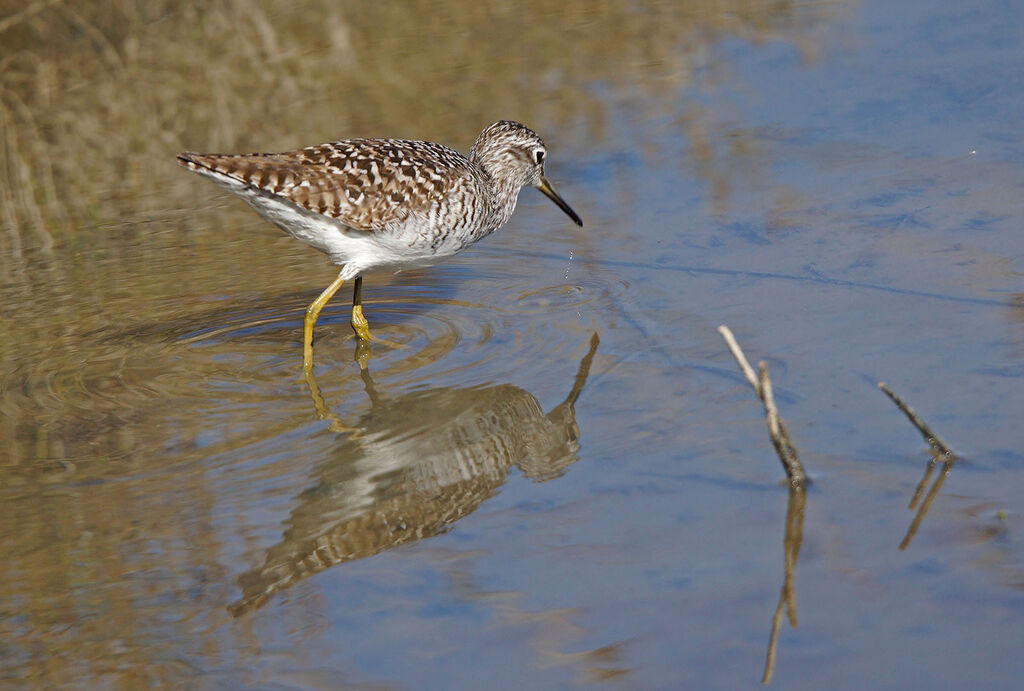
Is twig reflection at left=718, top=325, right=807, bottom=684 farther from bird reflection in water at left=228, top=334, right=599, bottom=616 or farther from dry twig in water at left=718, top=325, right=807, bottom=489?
bird reflection in water at left=228, top=334, right=599, bottom=616

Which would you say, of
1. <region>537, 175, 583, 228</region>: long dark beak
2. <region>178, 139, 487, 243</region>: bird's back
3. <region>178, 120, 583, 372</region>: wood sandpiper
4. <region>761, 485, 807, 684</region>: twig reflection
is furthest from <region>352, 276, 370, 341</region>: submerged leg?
<region>761, 485, 807, 684</region>: twig reflection

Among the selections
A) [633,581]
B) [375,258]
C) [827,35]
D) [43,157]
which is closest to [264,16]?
[43,157]

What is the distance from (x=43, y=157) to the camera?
35.1ft

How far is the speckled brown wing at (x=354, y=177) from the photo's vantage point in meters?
Answer: 6.78

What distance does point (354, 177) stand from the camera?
23.5 feet

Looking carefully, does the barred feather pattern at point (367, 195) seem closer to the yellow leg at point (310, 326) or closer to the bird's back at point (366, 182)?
the bird's back at point (366, 182)

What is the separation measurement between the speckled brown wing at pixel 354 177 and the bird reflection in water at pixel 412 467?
3.13ft

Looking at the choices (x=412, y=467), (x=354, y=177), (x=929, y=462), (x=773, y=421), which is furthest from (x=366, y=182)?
(x=929, y=462)

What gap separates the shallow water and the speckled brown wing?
778mm

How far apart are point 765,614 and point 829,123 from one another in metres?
6.12

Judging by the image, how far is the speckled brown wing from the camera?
6777mm

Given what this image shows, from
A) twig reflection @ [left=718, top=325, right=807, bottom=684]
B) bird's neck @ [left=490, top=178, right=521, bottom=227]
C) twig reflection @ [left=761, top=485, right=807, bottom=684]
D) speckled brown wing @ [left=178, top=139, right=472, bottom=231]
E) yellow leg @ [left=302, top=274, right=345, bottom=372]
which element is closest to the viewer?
twig reflection @ [left=761, top=485, right=807, bottom=684]

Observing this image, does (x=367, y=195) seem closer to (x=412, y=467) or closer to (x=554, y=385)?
(x=554, y=385)

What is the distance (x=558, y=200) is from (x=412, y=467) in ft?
10.2
